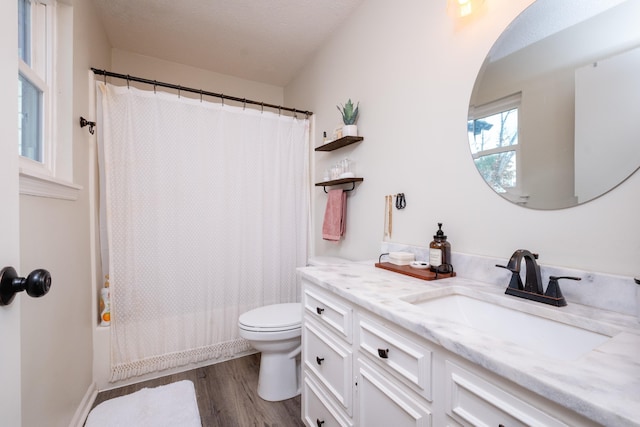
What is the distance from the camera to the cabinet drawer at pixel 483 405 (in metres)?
0.53

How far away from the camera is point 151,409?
62.4 inches

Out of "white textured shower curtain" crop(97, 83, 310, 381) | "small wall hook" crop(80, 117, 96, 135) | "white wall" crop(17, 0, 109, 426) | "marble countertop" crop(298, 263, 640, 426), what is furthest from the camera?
"white textured shower curtain" crop(97, 83, 310, 381)

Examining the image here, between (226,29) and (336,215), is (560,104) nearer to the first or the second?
(336,215)

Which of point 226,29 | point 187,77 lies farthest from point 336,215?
point 187,77

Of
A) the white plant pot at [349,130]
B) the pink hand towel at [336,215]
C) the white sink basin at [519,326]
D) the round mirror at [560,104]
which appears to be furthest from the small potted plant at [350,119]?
the white sink basin at [519,326]

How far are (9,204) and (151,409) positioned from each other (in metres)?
1.58

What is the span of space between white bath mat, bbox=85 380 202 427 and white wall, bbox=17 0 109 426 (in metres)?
0.15

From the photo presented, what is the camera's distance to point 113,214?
72.7 inches

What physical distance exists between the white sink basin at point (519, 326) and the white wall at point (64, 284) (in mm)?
1382

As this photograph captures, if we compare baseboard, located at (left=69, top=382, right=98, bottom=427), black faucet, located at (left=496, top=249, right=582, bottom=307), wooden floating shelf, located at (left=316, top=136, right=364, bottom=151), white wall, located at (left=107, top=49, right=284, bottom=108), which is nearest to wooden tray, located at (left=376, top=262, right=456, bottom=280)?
black faucet, located at (left=496, top=249, right=582, bottom=307)

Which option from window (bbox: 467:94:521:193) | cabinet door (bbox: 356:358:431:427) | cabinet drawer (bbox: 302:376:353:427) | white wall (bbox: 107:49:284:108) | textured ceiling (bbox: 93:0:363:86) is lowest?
cabinet drawer (bbox: 302:376:353:427)

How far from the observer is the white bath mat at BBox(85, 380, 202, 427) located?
58.3 inches

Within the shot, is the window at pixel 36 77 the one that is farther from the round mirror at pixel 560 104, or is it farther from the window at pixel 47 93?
the round mirror at pixel 560 104

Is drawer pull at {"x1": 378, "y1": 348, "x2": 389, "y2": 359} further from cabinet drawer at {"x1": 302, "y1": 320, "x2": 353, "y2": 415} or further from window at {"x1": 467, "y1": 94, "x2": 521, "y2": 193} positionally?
window at {"x1": 467, "y1": 94, "x2": 521, "y2": 193}
